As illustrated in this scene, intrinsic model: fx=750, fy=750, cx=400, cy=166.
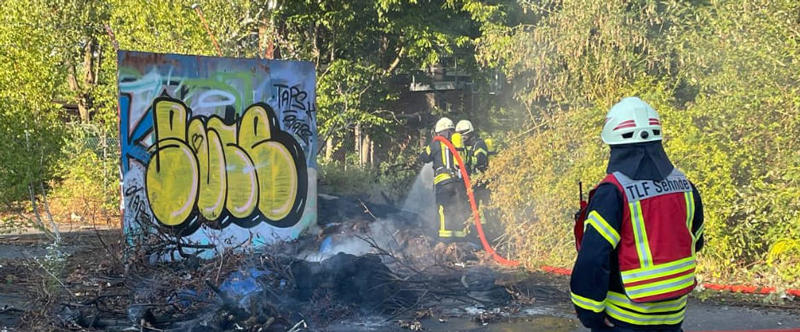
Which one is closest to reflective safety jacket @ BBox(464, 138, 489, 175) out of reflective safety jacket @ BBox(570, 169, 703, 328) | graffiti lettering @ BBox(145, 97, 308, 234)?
graffiti lettering @ BBox(145, 97, 308, 234)

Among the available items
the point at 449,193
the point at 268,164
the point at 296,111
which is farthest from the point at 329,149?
the point at 268,164

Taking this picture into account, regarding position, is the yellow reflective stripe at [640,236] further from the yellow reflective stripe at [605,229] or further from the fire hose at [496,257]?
the fire hose at [496,257]

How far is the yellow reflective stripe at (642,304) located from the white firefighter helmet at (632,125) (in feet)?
2.21

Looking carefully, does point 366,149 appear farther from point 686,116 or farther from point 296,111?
point 686,116

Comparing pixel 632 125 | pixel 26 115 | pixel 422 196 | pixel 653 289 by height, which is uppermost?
pixel 26 115

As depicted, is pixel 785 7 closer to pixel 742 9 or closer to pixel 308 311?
pixel 742 9

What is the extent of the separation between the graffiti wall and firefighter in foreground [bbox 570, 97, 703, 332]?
18.8 ft

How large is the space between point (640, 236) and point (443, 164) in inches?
304

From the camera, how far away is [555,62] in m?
10.1

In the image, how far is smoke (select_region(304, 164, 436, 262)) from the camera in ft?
29.9

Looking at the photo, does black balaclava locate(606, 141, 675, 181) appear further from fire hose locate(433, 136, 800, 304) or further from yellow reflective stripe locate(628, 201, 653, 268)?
fire hose locate(433, 136, 800, 304)

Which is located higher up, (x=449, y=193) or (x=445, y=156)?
(x=445, y=156)

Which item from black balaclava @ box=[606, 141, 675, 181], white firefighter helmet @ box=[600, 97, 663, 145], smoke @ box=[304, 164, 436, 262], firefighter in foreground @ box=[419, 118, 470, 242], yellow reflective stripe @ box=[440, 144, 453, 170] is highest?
white firefighter helmet @ box=[600, 97, 663, 145]

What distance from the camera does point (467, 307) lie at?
283 inches
